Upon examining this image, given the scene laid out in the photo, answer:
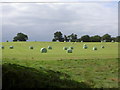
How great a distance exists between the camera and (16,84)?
9414 mm

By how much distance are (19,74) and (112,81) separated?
488cm

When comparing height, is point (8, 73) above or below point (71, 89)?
above

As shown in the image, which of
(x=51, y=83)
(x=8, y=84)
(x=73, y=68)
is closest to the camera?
(x=8, y=84)

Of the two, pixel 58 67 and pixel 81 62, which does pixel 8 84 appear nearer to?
pixel 58 67

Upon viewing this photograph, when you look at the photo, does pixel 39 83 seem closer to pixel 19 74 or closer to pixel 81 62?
pixel 19 74

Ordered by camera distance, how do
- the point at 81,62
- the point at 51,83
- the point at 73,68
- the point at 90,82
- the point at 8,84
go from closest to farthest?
1. the point at 8,84
2. the point at 51,83
3. the point at 90,82
4. the point at 73,68
5. the point at 81,62

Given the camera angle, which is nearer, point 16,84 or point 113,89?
point 16,84

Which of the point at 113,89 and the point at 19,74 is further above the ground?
the point at 19,74

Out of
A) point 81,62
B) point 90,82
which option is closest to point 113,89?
point 90,82

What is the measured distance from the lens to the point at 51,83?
9977 mm

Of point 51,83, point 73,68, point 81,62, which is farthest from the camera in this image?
point 81,62

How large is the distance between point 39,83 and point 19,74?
109cm

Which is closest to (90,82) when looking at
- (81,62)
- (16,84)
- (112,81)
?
(112,81)

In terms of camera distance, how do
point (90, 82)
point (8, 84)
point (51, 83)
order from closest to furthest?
point (8, 84) < point (51, 83) < point (90, 82)
